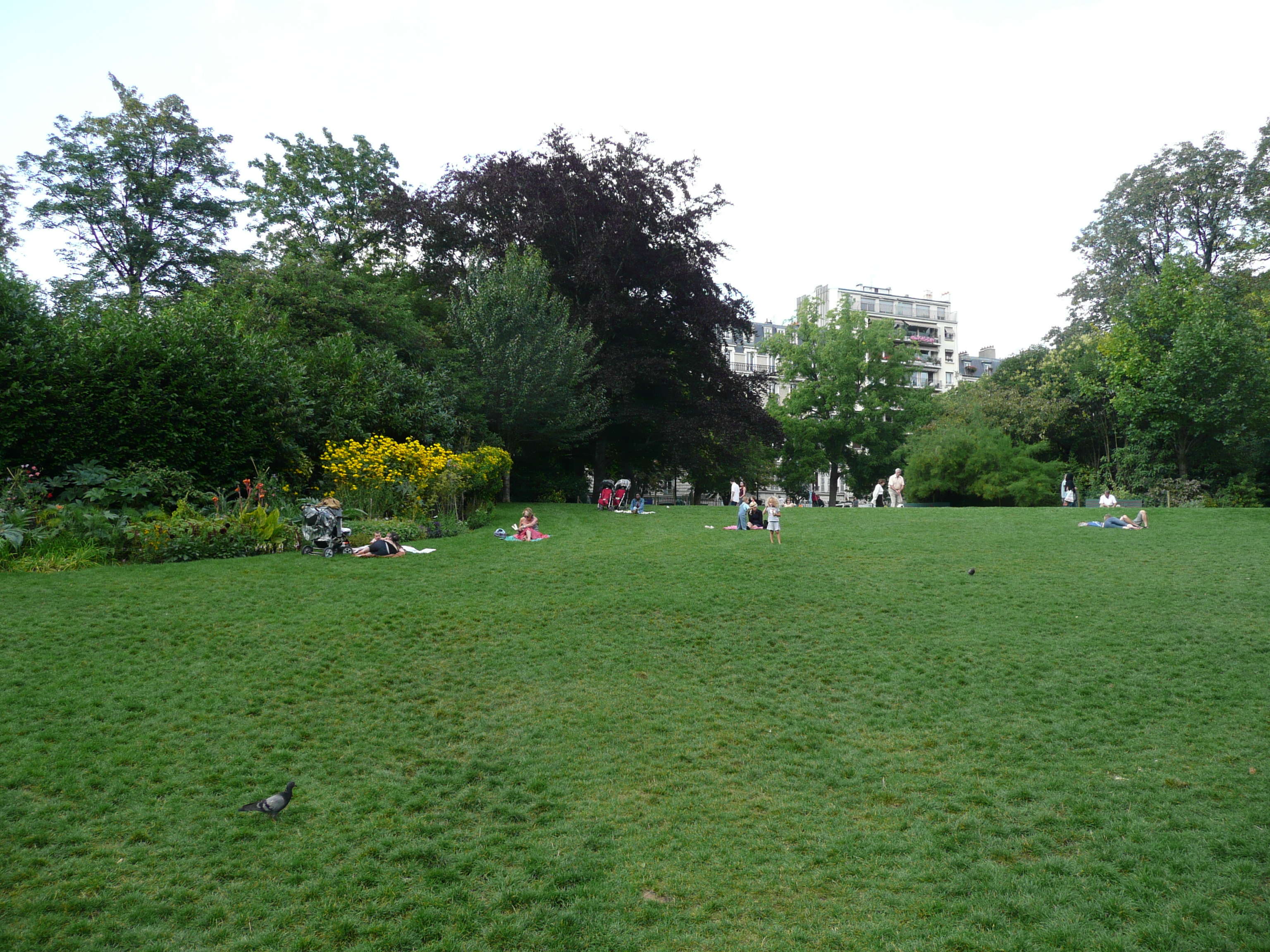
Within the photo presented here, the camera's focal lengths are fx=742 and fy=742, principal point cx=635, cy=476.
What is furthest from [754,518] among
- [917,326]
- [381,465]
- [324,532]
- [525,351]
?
[917,326]

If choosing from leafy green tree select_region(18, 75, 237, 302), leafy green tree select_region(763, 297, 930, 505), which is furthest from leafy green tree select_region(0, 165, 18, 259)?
leafy green tree select_region(763, 297, 930, 505)

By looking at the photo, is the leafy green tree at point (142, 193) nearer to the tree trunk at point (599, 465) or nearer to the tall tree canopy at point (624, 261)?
the tall tree canopy at point (624, 261)

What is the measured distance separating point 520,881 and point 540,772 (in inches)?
60.4

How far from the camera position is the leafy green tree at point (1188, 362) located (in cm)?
2875

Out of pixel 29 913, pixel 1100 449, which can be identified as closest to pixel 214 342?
pixel 29 913

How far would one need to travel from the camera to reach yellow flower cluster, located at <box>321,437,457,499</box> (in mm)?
18094

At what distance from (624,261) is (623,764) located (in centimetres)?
2531

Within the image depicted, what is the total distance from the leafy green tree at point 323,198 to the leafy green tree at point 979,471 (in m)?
28.3

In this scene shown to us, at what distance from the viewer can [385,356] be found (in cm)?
2414

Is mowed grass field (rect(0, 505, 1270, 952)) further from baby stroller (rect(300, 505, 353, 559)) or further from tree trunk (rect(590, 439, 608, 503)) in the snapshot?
tree trunk (rect(590, 439, 608, 503))

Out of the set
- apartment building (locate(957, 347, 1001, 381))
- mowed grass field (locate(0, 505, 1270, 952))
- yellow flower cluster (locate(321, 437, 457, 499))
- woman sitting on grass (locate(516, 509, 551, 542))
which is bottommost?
mowed grass field (locate(0, 505, 1270, 952))

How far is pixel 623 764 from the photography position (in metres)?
6.68

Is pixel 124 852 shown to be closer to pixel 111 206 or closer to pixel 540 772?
pixel 540 772

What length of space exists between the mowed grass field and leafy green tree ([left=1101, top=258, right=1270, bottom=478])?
22.1m
